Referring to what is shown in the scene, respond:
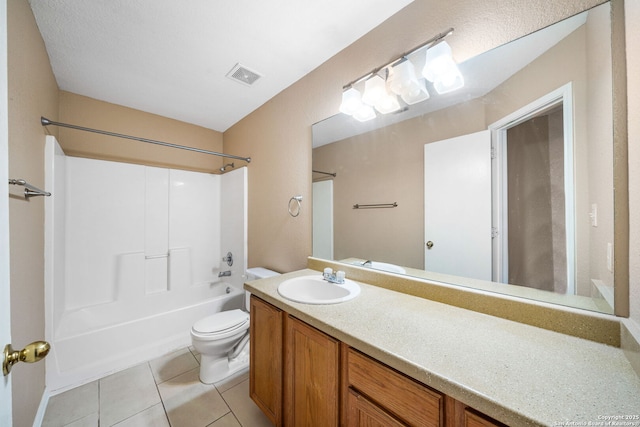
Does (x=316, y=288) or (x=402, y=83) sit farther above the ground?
(x=402, y=83)

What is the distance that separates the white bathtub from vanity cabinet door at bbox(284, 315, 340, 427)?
1.55 metres

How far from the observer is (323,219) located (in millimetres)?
1791

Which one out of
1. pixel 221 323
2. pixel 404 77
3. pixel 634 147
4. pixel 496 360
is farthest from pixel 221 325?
pixel 634 147

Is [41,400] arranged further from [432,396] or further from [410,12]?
[410,12]

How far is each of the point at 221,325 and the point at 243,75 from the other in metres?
2.05

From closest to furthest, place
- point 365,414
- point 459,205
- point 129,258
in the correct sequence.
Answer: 1. point 365,414
2. point 459,205
3. point 129,258

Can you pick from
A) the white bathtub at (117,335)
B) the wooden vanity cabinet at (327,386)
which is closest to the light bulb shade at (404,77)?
the wooden vanity cabinet at (327,386)

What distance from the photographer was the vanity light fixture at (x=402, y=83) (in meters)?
1.11

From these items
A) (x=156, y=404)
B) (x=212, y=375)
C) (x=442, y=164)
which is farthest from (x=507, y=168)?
(x=156, y=404)

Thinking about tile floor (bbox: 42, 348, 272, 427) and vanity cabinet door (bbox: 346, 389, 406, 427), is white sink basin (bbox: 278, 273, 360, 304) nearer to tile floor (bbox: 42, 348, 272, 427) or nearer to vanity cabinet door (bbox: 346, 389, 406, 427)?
vanity cabinet door (bbox: 346, 389, 406, 427)

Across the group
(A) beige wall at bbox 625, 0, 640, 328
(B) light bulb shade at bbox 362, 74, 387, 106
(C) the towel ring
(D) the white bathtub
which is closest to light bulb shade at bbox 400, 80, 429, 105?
(B) light bulb shade at bbox 362, 74, 387, 106

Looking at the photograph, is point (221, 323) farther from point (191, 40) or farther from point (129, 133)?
point (129, 133)

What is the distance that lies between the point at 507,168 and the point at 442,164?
0.92 ft

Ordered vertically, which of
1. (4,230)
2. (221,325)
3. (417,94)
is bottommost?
(221,325)
